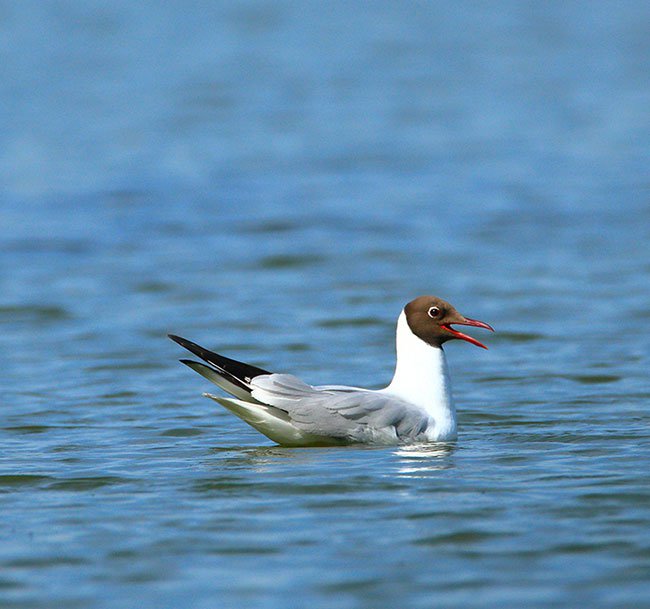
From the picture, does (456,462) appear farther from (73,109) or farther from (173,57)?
(173,57)

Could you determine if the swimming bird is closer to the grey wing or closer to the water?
the grey wing

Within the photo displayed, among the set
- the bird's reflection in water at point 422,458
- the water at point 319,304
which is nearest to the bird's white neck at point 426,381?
the bird's reflection in water at point 422,458

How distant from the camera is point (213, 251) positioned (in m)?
17.5

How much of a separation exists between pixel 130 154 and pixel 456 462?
1670 centimetres

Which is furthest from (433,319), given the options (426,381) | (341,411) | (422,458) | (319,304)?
(319,304)

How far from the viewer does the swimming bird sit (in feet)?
29.1

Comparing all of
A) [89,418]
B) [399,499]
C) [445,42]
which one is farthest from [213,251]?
[445,42]

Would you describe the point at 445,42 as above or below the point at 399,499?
above

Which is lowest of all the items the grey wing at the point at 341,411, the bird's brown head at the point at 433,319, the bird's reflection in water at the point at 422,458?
the bird's reflection in water at the point at 422,458

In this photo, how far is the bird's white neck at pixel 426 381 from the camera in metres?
9.17

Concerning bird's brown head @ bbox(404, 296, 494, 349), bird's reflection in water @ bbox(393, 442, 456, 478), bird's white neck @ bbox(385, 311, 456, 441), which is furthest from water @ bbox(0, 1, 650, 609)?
bird's brown head @ bbox(404, 296, 494, 349)

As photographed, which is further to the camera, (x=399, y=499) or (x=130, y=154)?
(x=130, y=154)

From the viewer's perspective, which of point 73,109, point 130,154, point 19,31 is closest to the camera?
point 130,154

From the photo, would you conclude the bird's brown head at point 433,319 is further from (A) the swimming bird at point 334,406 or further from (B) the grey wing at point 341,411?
(B) the grey wing at point 341,411
